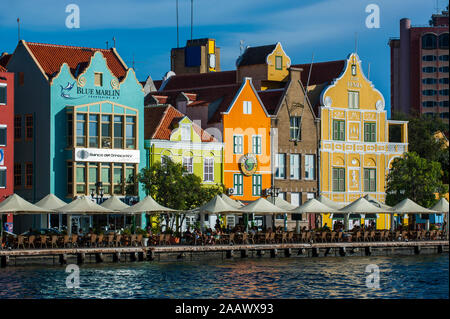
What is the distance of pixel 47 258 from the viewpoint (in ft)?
215

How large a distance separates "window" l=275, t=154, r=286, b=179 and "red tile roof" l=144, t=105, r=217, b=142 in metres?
8.29

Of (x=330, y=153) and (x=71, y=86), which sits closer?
(x=71, y=86)

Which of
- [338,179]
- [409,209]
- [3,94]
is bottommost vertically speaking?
[409,209]

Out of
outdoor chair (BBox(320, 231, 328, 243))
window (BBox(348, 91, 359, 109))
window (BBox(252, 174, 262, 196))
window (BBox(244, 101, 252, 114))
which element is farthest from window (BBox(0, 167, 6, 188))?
window (BBox(348, 91, 359, 109))

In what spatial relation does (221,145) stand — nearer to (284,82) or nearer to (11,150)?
(284,82)

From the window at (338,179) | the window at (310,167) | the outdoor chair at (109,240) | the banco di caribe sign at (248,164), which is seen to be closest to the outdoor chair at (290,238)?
the outdoor chair at (109,240)

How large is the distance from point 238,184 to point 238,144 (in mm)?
3593

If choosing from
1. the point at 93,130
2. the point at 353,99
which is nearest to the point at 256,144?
the point at 353,99

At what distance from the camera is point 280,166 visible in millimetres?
98625

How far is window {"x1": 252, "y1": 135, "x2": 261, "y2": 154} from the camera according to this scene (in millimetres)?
96500

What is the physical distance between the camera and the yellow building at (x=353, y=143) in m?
102

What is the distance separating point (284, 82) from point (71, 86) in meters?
27.9

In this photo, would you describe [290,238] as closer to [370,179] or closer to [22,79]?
[22,79]
